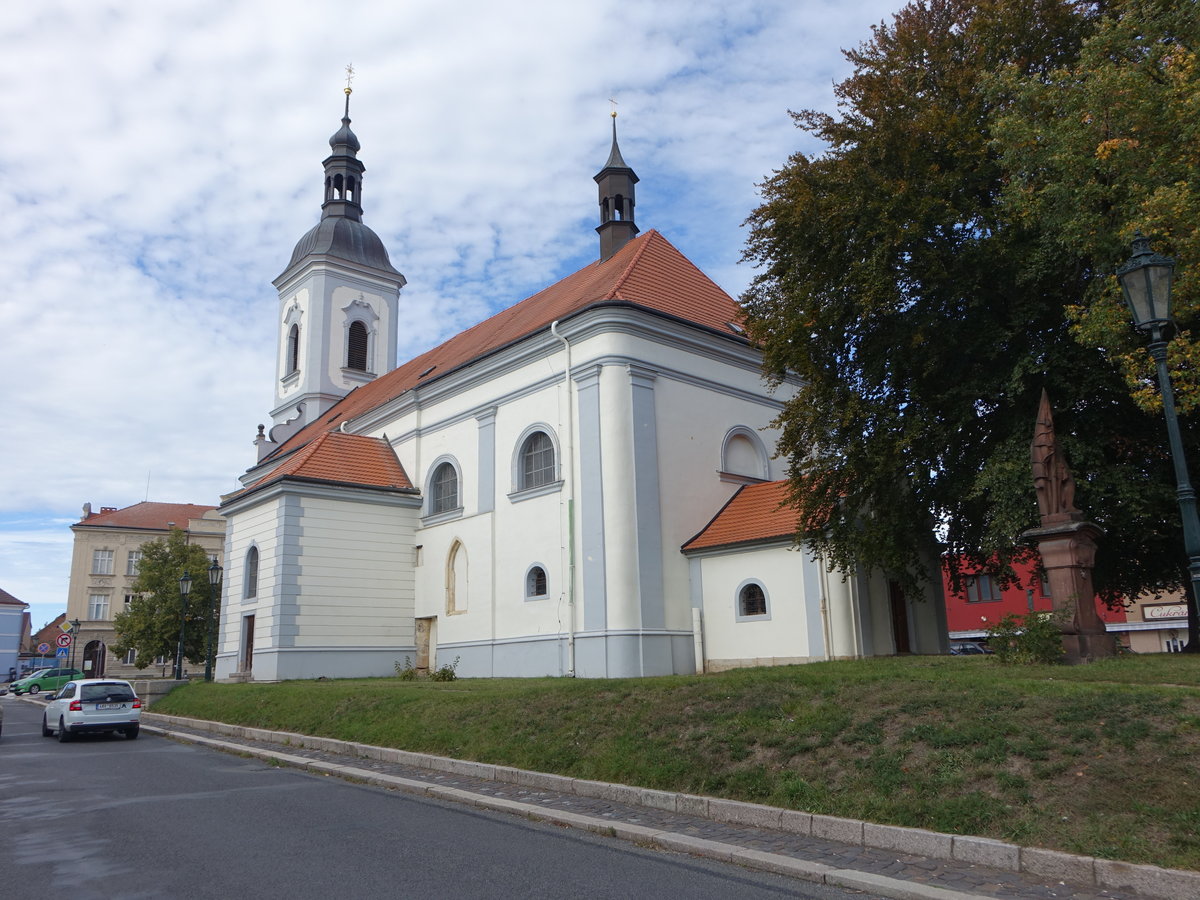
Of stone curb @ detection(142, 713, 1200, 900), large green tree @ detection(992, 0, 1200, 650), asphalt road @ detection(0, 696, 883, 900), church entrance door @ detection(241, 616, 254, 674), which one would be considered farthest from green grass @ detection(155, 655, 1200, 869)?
church entrance door @ detection(241, 616, 254, 674)

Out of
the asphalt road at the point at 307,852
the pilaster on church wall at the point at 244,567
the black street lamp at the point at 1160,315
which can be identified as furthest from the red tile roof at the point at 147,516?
the black street lamp at the point at 1160,315

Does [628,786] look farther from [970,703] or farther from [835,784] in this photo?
[970,703]

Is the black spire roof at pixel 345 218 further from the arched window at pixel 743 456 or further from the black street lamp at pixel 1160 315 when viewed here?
the black street lamp at pixel 1160 315

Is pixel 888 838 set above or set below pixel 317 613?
below

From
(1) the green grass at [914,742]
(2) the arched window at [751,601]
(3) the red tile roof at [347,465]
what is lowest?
(1) the green grass at [914,742]

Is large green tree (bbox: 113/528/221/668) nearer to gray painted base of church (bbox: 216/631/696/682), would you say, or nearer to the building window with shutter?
gray painted base of church (bbox: 216/631/696/682)

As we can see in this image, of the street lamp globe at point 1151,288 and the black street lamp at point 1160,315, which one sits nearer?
the black street lamp at point 1160,315

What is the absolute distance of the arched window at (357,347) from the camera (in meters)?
41.0

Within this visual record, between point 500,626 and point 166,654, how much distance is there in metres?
26.7

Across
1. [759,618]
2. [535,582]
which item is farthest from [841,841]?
[535,582]

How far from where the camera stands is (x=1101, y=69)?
12391 mm

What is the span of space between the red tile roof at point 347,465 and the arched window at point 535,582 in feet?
21.6

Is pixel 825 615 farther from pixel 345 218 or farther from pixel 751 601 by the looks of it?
pixel 345 218

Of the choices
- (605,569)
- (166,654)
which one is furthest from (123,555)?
(605,569)
